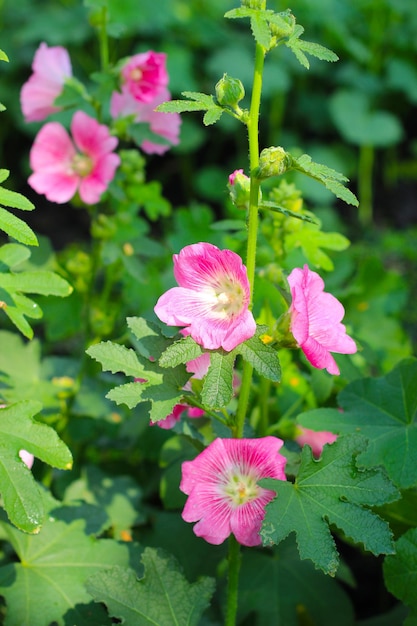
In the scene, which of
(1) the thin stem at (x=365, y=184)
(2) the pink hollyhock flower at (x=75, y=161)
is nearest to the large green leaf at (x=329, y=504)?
(2) the pink hollyhock flower at (x=75, y=161)

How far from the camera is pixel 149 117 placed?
1.62 m

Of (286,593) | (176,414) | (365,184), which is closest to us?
(176,414)

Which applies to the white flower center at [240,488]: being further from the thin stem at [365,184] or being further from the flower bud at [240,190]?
the thin stem at [365,184]

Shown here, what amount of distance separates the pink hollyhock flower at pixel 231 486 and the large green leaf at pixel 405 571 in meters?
0.22

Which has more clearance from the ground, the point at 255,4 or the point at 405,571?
the point at 255,4

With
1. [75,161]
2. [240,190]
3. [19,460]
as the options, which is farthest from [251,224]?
[75,161]

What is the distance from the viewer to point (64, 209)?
12.8ft

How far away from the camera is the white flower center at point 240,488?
1.11 metres

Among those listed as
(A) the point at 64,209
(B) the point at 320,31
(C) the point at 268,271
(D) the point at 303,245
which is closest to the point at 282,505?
(C) the point at 268,271

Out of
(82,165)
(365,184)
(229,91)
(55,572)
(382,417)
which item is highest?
(229,91)

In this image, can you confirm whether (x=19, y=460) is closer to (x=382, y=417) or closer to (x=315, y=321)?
(x=315, y=321)

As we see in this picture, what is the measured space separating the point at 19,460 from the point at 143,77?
806mm

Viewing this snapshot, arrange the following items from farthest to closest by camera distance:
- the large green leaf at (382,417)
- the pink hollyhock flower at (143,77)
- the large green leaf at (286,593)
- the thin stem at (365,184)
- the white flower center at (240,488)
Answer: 1. the thin stem at (365,184)
2. the pink hollyhock flower at (143,77)
3. the large green leaf at (286,593)
4. the large green leaf at (382,417)
5. the white flower center at (240,488)

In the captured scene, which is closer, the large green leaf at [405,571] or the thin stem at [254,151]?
the thin stem at [254,151]
